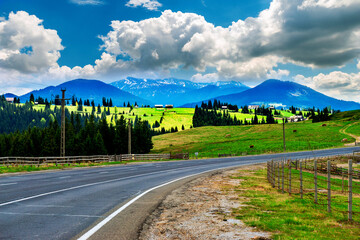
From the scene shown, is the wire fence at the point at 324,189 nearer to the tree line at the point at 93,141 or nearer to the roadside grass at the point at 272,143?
the roadside grass at the point at 272,143

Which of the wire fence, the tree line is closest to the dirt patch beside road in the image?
the wire fence

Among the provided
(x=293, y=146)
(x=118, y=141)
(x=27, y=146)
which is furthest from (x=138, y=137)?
(x=293, y=146)

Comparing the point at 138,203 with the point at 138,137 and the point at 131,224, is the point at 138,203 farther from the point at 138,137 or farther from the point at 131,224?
the point at 138,137

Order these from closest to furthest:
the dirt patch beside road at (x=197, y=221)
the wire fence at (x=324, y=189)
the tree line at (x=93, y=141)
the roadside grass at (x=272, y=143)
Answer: the dirt patch beside road at (x=197, y=221) < the wire fence at (x=324, y=189) < the roadside grass at (x=272, y=143) < the tree line at (x=93, y=141)

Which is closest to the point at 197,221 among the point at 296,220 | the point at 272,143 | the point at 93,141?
the point at 296,220

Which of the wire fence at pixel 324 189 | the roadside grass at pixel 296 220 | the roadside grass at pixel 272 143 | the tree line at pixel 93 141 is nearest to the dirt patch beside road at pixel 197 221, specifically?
the roadside grass at pixel 296 220

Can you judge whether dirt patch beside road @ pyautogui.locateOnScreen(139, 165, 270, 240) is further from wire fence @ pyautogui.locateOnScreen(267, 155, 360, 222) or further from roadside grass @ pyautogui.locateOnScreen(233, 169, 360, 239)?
wire fence @ pyautogui.locateOnScreen(267, 155, 360, 222)

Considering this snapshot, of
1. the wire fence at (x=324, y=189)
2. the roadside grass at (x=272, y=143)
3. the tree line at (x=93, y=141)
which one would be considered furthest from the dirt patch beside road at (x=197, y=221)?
the tree line at (x=93, y=141)

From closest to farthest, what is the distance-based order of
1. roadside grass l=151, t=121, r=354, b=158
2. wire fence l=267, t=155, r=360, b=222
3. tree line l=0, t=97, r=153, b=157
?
1. wire fence l=267, t=155, r=360, b=222
2. roadside grass l=151, t=121, r=354, b=158
3. tree line l=0, t=97, r=153, b=157

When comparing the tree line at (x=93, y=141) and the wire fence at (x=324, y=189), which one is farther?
the tree line at (x=93, y=141)

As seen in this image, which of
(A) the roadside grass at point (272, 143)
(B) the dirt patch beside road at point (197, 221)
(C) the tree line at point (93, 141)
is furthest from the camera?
(C) the tree line at point (93, 141)

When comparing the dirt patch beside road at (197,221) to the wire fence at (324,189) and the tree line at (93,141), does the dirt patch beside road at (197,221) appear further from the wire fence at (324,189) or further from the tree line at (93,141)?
the tree line at (93,141)

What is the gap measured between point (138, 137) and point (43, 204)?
3637 inches

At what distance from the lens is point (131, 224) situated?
768cm
